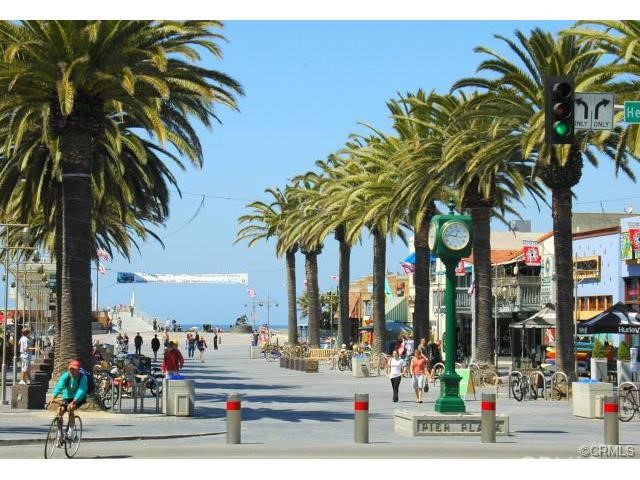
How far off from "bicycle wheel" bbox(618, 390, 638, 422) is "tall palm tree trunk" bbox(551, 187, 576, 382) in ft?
23.8

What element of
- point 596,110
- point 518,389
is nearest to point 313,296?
point 518,389

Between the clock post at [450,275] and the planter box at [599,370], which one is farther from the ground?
the clock post at [450,275]

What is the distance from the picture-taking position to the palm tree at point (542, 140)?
3525 centimetres

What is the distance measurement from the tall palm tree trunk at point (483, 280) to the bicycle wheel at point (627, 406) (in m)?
13.9

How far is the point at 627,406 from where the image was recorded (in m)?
29.3

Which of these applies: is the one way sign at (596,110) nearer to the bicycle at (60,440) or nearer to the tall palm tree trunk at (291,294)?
the bicycle at (60,440)

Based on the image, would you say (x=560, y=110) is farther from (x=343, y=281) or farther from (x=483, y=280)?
(x=343, y=281)

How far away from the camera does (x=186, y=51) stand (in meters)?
29.7

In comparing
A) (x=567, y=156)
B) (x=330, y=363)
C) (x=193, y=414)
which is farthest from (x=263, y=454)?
(x=330, y=363)

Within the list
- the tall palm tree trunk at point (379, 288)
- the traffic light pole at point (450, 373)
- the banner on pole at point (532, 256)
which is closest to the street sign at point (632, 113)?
the traffic light pole at point (450, 373)

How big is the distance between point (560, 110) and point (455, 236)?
4.64m

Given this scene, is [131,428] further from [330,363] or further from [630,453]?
[330,363]

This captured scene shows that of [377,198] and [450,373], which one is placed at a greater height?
[377,198]

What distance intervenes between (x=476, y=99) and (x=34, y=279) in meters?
38.7
